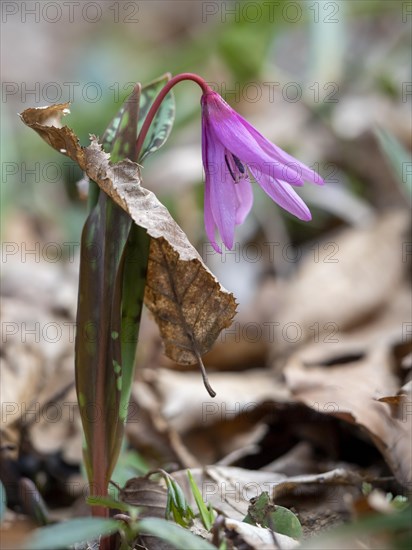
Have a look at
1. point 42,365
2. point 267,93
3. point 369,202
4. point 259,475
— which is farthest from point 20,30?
point 259,475

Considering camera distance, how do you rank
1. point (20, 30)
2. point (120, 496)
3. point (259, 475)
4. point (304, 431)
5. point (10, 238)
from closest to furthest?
point (120, 496), point (259, 475), point (304, 431), point (10, 238), point (20, 30)

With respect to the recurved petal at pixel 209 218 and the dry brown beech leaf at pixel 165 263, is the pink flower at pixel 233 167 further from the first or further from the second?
the dry brown beech leaf at pixel 165 263

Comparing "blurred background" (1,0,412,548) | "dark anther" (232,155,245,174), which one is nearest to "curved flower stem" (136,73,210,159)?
"dark anther" (232,155,245,174)

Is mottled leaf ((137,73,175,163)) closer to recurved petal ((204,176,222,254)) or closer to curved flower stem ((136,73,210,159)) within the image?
curved flower stem ((136,73,210,159))

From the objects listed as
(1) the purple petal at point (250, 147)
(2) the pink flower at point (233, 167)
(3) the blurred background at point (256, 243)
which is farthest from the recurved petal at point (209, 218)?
(3) the blurred background at point (256, 243)

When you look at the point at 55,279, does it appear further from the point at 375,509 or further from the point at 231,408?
the point at 375,509
